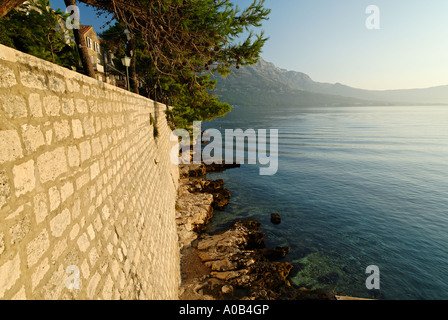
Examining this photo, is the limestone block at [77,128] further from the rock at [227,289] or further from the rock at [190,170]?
the rock at [190,170]

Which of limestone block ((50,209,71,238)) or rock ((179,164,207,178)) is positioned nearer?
limestone block ((50,209,71,238))

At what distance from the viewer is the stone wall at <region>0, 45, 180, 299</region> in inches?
62.2

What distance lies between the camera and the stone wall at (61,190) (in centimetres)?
158

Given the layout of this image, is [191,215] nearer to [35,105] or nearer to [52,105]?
[52,105]

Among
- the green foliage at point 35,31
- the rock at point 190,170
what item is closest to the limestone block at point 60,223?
the green foliage at point 35,31

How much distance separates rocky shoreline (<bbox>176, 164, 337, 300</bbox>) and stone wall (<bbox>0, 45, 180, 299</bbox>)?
5818 mm

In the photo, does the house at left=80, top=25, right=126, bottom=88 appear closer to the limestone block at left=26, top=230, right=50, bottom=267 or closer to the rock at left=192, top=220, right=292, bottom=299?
the rock at left=192, top=220, right=292, bottom=299

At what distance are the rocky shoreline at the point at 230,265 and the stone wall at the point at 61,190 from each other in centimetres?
582

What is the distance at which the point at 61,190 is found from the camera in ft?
7.14

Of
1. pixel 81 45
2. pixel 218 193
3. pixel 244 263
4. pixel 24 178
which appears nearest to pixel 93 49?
pixel 218 193

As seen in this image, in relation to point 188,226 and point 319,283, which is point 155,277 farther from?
point 319,283

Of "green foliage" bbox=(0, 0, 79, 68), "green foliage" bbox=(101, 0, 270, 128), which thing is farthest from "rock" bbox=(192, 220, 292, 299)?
"green foliage" bbox=(0, 0, 79, 68)

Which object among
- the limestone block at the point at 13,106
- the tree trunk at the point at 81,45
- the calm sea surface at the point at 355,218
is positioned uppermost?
the tree trunk at the point at 81,45

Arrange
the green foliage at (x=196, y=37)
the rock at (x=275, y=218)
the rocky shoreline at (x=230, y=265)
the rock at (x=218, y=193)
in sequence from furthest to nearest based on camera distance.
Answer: the rock at (x=218, y=193) < the rock at (x=275, y=218) < the rocky shoreline at (x=230, y=265) < the green foliage at (x=196, y=37)
